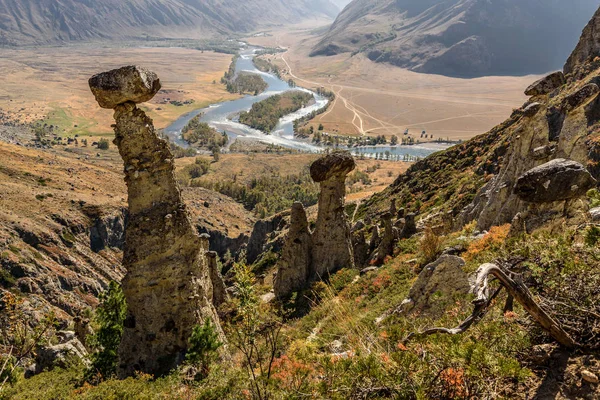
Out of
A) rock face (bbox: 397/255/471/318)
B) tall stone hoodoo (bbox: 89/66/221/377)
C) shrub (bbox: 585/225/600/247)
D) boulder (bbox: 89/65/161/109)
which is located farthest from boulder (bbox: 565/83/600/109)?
boulder (bbox: 89/65/161/109)

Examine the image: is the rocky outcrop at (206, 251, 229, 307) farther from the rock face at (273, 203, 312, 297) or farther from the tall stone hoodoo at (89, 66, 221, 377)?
the tall stone hoodoo at (89, 66, 221, 377)

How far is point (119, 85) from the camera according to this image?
538 inches

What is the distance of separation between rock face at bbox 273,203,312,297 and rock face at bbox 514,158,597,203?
527 inches

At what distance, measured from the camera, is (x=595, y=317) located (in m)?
6.19

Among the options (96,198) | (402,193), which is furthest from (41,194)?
(402,193)

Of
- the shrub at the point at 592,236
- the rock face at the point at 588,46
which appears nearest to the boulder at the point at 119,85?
the shrub at the point at 592,236

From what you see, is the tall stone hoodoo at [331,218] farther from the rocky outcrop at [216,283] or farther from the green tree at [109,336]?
the green tree at [109,336]

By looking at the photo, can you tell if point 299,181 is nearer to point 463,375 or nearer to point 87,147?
point 87,147

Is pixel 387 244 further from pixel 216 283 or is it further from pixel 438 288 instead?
pixel 438 288

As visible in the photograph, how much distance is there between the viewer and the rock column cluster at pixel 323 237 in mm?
22703

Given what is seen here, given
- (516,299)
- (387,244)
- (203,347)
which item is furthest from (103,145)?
(516,299)

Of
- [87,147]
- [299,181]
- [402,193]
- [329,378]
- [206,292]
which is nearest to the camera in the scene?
[329,378]

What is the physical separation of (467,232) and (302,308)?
9.65m

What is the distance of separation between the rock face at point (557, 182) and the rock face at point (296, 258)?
1340 centimetres
